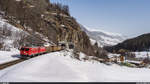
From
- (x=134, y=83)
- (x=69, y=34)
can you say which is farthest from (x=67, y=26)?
(x=134, y=83)

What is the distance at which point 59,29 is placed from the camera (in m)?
98.7

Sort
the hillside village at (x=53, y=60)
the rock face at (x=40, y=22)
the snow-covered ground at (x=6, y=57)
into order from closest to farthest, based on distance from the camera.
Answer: the hillside village at (x=53, y=60) < the snow-covered ground at (x=6, y=57) < the rock face at (x=40, y=22)

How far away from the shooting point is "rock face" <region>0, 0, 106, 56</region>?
195 ft

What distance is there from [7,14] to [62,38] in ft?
151

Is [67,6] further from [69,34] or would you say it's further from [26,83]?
[26,83]

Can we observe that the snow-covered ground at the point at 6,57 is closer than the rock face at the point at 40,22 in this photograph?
Yes

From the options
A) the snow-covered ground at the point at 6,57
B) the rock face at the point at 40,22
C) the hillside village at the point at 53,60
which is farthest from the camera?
the rock face at the point at 40,22

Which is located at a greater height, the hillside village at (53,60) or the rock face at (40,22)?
the rock face at (40,22)

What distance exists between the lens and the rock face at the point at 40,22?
59.6 meters

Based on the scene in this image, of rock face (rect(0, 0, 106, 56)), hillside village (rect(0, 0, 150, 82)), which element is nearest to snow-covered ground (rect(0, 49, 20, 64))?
hillside village (rect(0, 0, 150, 82))

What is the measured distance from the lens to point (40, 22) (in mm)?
79688

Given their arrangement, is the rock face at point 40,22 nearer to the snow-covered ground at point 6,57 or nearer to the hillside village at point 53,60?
the hillside village at point 53,60

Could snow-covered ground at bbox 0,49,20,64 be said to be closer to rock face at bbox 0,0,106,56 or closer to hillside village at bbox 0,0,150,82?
hillside village at bbox 0,0,150,82

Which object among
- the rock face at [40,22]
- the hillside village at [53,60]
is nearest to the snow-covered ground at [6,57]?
the hillside village at [53,60]
